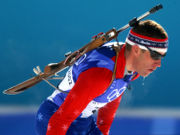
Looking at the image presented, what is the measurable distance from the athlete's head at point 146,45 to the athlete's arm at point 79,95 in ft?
0.65

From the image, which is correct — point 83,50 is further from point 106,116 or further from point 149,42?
point 106,116

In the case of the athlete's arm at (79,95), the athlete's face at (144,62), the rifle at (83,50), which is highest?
the rifle at (83,50)

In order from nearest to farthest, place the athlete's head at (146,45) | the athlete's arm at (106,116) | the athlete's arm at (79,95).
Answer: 1. the athlete's arm at (79,95)
2. the athlete's head at (146,45)
3. the athlete's arm at (106,116)

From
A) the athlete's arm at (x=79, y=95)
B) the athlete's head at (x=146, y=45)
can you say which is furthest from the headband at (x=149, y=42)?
the athlete's arm at (x=79, y=95)

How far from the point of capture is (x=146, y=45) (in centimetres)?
140

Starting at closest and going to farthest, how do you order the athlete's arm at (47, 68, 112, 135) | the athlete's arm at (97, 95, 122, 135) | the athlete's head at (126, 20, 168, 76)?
the athlete's arm at (47, 68, 112, 135) → the athlete's head at (126, 20, 168, 76) → the athlete's arm at (97, 95, 122, 135)

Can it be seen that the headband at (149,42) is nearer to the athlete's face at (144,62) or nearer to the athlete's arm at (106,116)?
the athlete's face at (144,62)

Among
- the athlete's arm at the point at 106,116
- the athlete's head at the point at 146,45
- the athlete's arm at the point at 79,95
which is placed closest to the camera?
the athlete's arm at the point at 79,95

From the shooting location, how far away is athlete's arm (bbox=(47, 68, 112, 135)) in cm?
123

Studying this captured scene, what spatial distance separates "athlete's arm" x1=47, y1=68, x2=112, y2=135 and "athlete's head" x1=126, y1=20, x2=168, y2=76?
20 centimetres

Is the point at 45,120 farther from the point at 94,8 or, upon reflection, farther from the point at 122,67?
the point at 94,8

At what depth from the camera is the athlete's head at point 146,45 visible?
4.56ft

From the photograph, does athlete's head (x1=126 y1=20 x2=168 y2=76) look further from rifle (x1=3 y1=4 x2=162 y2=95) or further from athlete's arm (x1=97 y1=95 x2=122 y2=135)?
athlete's arm (x1=97 y1=95 x2=122 y2=135)

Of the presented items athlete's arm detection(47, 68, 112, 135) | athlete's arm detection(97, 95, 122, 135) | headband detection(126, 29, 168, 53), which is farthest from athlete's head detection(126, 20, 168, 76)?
athlete's arm detection(97, 95, 122, 135)
